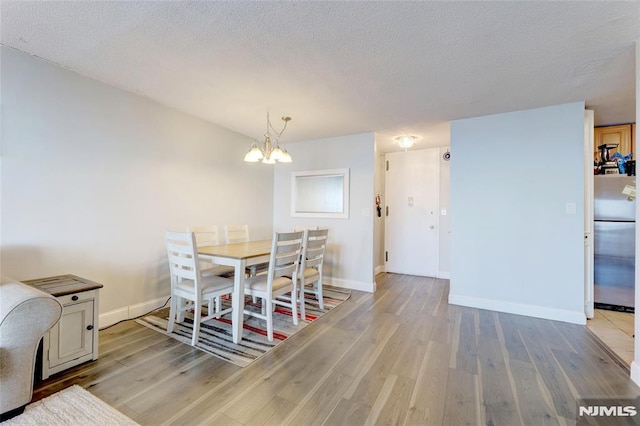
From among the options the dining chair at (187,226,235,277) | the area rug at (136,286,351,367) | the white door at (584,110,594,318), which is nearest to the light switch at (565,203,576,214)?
the white door at (584,110,594,318)

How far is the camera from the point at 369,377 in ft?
6.07

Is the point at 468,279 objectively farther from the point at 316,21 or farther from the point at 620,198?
the point at 316,21

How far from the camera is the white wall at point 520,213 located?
111 inches

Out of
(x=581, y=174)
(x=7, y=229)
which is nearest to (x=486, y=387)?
(x=581, y=174)

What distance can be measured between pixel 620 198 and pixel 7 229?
19.1 ft

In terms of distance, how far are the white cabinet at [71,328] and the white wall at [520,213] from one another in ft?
11.6

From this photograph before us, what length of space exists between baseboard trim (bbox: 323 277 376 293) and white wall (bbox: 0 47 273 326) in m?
1.92

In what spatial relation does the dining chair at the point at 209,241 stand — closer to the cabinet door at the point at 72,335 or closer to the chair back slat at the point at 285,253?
the chair back slat at the point at 285,253

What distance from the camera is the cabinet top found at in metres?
1.84

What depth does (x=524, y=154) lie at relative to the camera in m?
3.02

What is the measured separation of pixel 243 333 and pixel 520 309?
2.94 meters

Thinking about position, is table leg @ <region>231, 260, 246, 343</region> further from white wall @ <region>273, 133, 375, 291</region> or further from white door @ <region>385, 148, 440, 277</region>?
white door @ <region>385, 148, 440, 277</region>

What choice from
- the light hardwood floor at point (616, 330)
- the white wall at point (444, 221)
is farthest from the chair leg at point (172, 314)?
the white wall at point (444, 221)

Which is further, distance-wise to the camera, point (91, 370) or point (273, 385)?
point (91, 370)
